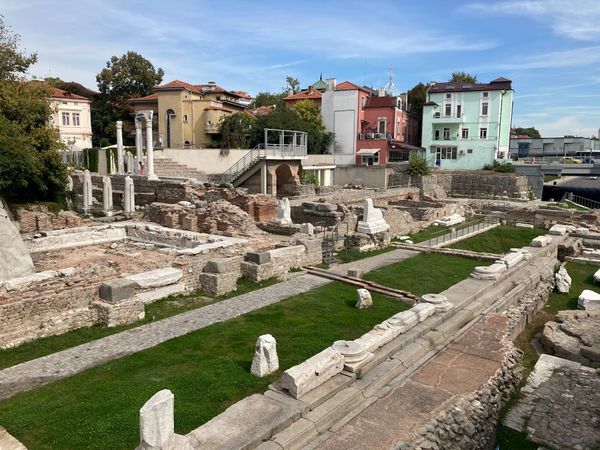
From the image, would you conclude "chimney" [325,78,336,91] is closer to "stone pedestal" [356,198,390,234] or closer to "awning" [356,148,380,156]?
"awning" [356,148,380,156]

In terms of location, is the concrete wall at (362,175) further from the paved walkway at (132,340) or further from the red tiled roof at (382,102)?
the paved walkway at (132,340)

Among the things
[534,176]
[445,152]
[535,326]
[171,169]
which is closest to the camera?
[535,326]

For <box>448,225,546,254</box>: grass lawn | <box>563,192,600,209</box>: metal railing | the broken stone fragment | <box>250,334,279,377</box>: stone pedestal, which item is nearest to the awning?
<box>563,192,600,209</box>: metal railing

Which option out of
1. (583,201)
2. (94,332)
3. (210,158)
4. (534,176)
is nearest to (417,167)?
(534,176)

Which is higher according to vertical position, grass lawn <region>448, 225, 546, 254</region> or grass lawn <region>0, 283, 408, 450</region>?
grass lawn <region>0, 283, 408, 450</region>

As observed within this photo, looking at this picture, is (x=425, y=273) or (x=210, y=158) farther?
(x=210, y=158)

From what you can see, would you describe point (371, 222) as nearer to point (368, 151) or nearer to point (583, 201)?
point (368, 151)

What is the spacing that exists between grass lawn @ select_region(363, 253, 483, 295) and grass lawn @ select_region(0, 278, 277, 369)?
12.7 ft

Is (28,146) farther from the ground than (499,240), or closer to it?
farther from the ground

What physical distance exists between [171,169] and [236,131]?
806 centimetres

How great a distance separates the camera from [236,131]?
1591 inches

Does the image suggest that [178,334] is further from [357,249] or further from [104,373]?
[357,249]

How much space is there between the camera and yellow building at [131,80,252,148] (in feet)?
139

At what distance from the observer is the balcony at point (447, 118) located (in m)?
46.2
